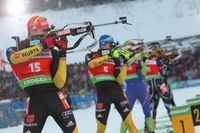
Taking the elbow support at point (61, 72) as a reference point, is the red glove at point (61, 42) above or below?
above

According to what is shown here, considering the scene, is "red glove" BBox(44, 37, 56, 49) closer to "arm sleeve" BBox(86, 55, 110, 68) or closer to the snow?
"arm sleeve" BBox(86, 55, 110, 68)

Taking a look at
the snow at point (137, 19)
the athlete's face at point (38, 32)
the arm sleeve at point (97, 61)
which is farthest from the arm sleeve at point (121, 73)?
the snow at point (137, 19)

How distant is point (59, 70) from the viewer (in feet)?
19.4

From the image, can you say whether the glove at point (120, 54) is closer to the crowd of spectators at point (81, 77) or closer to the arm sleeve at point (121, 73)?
the arm sleeve at point (121, 73)

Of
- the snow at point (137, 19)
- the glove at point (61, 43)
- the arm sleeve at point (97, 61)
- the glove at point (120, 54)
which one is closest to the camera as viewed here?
the glove at point (61, 43)

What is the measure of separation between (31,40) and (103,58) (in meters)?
2.46

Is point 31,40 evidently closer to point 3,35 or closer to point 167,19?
point 3,35

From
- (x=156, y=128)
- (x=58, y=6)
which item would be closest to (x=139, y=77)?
(x=156, y=128)

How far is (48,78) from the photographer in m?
6.00

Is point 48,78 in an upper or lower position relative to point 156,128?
upper

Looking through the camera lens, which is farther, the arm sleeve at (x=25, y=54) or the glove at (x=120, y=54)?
the glove at (x=120, y=54)

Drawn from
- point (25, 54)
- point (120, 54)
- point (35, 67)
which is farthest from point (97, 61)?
point (25, 54)

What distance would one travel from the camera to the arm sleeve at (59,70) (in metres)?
5.91

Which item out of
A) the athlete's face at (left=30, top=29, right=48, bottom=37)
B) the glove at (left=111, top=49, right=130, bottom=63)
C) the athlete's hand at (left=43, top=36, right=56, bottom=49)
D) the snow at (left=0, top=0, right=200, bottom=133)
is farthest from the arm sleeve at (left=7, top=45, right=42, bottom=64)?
the snow at (left=0, top=0, right=200, bottom=133)
